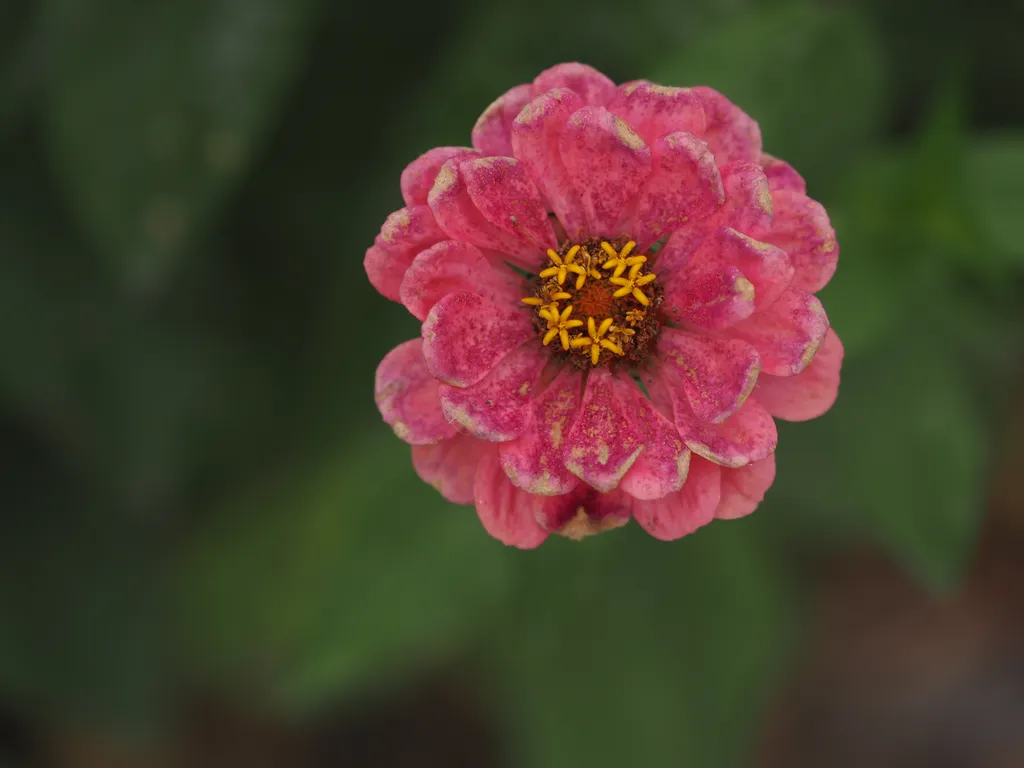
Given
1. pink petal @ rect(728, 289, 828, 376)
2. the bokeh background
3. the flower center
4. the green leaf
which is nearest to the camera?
pink petal @ rect(728, 289, 828, 376)

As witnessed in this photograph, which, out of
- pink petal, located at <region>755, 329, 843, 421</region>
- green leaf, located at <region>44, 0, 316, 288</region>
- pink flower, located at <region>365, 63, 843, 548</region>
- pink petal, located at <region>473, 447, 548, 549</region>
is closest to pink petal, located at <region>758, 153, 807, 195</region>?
pink flower, located at <region>365, 63, 843, 548</region>

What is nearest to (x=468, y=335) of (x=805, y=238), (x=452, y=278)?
(x=452, y=278)

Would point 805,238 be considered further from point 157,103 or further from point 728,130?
point 157,103

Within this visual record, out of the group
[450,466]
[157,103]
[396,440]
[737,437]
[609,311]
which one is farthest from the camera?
[157,103]

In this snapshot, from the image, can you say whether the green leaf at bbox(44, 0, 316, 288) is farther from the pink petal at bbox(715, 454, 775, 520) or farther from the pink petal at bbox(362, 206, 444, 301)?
the pink petal at bbox(715, 454, 775, 520)

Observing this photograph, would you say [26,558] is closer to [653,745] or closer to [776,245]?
[653,745]

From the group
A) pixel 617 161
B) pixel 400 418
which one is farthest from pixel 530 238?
pixel 400 418
